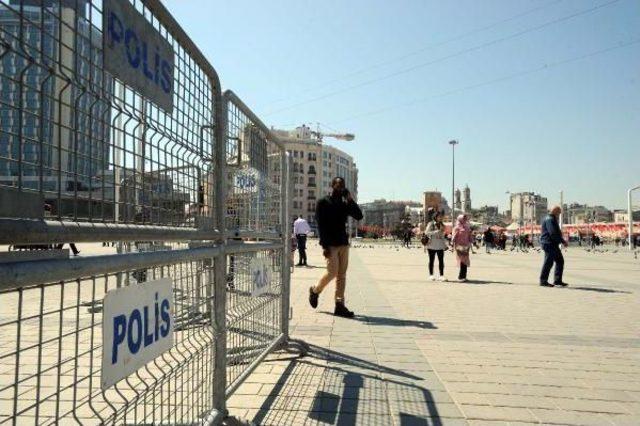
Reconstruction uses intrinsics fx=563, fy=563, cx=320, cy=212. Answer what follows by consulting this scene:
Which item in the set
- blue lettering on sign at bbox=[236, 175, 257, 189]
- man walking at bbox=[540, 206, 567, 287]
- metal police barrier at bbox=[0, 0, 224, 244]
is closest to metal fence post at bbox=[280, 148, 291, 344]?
blue lettering on sign at bbox=[236, 175, 257, 189]

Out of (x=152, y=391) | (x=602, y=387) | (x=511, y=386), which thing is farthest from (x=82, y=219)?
(x=602, y=387)

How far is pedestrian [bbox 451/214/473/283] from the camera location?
12219 millimetres

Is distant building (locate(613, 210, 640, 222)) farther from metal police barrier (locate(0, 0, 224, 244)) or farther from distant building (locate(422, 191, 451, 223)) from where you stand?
metal police barrier (locate(0, 0, 224, 244))

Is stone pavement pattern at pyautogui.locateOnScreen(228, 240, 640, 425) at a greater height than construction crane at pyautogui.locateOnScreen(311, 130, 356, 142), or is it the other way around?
construction crane at pyautogui.locateOnScreen(311, 130, 356, 142)

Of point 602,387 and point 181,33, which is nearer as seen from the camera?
point 181,33

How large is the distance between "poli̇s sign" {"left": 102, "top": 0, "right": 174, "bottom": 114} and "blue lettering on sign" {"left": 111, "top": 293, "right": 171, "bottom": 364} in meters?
0.82

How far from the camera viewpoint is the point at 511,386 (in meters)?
4.08

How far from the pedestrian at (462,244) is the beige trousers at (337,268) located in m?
5.77

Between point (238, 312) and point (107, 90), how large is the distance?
7.02ft

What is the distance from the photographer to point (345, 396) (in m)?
3.79

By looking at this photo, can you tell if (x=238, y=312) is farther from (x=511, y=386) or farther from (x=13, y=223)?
(x=13, y=223)

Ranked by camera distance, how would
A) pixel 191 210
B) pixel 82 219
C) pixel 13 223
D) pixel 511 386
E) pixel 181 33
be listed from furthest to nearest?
pixel 511 386, pixel 191 210, pixel 181 33, pixel 82 219, pixel 13 223

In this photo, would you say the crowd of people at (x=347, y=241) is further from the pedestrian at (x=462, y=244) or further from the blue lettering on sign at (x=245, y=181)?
the blue lettering on sign at (x=245, y=181)

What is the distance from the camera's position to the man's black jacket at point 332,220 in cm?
703
